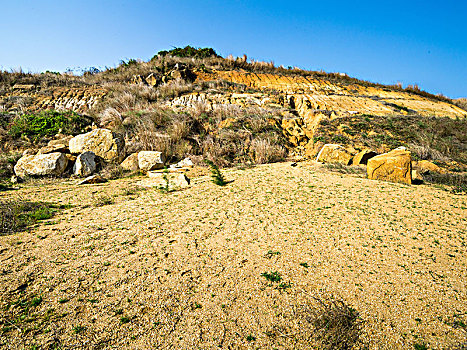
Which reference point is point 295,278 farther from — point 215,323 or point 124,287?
point 124,287

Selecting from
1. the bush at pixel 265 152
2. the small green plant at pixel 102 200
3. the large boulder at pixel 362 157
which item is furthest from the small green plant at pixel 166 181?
the large boulder at pixel 362 157

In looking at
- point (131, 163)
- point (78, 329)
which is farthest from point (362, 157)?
point (78, 329)

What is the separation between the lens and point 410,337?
80.4 inches

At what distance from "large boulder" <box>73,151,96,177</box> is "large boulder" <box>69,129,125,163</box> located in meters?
0.56

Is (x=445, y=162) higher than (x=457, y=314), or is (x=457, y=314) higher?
(x=445, y=162)

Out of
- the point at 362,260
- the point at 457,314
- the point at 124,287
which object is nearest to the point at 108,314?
the point at 124,287

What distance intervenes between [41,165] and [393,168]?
1062 cm

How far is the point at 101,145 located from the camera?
8719 mm

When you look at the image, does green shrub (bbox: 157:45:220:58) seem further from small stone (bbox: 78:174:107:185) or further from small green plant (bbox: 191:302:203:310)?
small green plant (bbox: 191:302:203:310)

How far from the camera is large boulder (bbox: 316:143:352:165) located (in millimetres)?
8508

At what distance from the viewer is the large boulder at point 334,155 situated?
851 centimetres

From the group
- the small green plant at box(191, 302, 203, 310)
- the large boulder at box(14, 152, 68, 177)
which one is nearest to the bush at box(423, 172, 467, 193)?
the small green plant at box(191, 302, 203, 310)

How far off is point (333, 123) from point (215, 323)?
36.8 ft

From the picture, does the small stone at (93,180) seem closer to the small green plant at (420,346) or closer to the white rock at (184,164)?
the white rock at (184,164)
